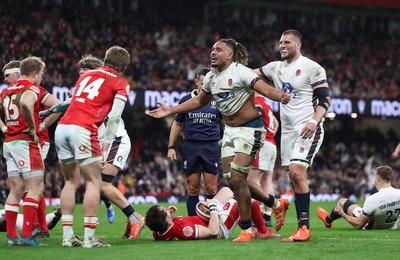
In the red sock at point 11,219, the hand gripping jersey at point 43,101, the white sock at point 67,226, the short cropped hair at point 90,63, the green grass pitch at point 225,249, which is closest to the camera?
the green grass pitch at point 225,249

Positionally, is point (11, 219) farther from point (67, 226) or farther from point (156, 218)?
point (156, 218)

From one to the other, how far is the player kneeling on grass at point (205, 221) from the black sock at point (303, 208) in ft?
2.10

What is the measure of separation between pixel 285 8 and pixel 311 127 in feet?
104

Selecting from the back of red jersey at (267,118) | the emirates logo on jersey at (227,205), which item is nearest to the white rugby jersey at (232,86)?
the emirates logo on jersey at (227,205)

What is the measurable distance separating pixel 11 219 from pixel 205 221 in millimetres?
2440

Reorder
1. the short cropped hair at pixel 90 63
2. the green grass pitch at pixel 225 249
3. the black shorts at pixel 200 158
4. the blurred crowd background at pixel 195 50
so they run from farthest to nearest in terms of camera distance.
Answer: the blurred crowd background at pixel 195 50 < the black shorts at pixel 200 158 < the short cropped hair at pixel 90 63 < the green grass pitch at pixel 225 249

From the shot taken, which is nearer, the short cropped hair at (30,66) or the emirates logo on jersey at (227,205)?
the short cropped hair at (30,66)

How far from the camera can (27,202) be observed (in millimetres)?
9453

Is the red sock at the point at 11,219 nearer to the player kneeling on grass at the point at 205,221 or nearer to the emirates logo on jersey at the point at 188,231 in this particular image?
the player kneeling on grass at the point at 205,221

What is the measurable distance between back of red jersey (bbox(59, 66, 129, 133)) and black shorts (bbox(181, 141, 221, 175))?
3.46m

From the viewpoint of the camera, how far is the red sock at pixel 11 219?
9.54 meters

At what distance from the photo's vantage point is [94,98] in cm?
910

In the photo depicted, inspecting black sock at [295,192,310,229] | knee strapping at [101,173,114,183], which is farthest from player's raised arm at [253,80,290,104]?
knee strapping at [101,173,114,183]

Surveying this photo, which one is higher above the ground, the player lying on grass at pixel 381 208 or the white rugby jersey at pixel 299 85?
the white rugby jersey at pixel 299 85
